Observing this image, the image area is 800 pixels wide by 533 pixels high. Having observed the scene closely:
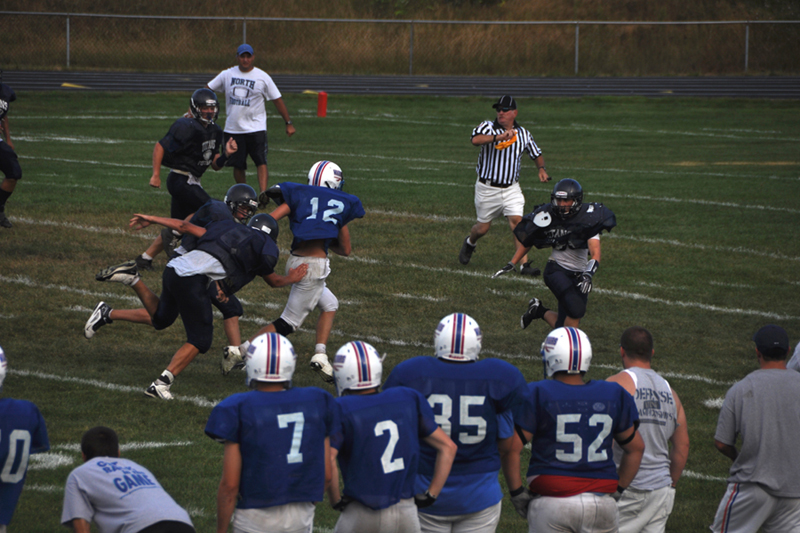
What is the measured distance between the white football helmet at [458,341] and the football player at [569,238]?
160 inches

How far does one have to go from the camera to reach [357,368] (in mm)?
4500

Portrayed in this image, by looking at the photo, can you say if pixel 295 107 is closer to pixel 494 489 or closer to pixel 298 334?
pixel 298 334

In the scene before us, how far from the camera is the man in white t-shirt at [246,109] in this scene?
13.6m

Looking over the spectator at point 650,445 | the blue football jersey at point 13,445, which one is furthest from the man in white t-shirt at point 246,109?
the blue football jersey at point 13,445

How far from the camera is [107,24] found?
3466 centimetres

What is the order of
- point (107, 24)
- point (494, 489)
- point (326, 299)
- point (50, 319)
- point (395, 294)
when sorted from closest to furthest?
point (494, 489) → point (326, 299) → point (50, 319) → point (395, 294) → point (107, 24)

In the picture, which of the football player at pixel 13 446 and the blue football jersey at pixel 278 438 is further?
the football player at pixel 13 446

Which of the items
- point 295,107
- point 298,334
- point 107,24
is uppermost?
point 107,24

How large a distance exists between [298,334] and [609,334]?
118 inches

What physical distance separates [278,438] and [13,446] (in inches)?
47.2

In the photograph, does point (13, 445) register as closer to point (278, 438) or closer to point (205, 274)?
point (278, 438)

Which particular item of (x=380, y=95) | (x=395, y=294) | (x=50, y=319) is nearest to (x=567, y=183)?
(x=395, y=294)

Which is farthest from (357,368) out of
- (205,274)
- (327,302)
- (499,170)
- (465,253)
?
(499,170)

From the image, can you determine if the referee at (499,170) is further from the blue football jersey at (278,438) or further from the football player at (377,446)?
the blue football jersey at (278,438)
